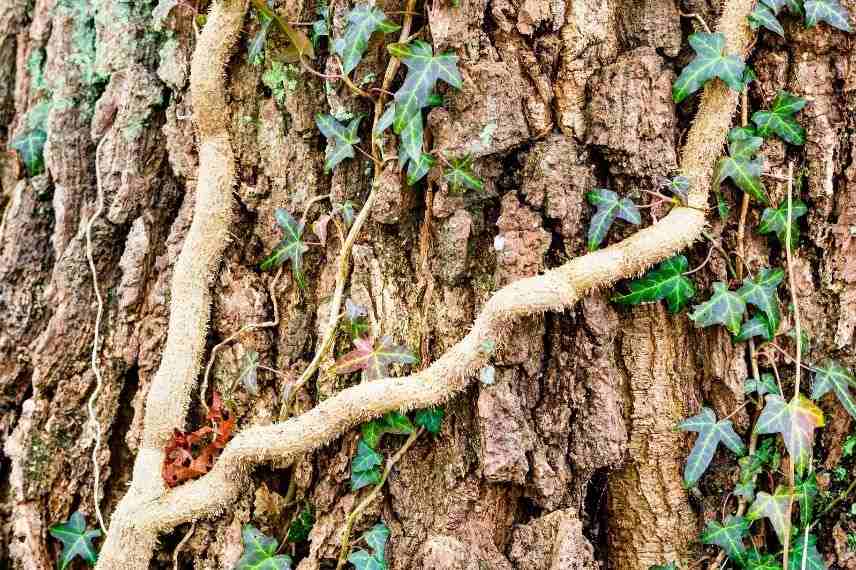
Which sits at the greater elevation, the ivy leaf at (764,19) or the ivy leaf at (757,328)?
the ivy leaf at (764,19)

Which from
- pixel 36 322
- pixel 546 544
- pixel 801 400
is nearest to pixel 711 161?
pixel 801 400

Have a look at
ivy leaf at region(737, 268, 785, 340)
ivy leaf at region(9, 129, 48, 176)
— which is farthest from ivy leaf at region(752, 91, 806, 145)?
ivy leaf at region(9, 129, 48, 176)

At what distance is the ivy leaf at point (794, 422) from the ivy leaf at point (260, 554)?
1.14 metres

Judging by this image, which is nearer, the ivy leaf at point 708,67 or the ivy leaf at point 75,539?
the ivy leaf at point 708,67

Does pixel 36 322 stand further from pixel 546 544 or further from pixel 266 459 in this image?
pixel 546 544

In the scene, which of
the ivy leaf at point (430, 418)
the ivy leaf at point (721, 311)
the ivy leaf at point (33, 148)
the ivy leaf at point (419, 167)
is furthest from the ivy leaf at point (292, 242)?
the ivy leaf at point (721, 311)

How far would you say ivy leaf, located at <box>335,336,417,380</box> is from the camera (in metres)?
1.68

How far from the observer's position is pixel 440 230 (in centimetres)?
172

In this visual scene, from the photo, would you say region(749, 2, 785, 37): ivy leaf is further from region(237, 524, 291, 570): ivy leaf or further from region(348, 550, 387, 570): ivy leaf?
region(237, 524, 291, 570): ivy leaf

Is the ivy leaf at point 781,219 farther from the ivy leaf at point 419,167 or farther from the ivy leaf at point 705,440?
the ivy leaf at point 419,167

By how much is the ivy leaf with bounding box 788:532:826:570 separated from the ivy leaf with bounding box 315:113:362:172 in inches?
54.2

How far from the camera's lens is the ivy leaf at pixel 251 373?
179 cm

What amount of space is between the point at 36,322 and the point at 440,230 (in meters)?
1.16

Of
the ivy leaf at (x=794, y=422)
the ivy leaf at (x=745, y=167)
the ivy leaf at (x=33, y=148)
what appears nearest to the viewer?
the ivy leaf at (x=794, y=422)
